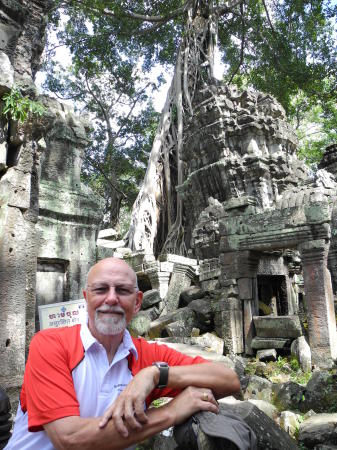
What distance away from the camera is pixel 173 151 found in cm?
1753

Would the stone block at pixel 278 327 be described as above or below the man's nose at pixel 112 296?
below

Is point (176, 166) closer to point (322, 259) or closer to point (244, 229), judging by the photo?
point (244, 229)

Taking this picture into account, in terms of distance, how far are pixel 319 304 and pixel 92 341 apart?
22.4ft

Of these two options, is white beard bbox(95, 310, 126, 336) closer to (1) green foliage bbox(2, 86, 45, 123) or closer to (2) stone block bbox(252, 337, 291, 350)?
(1) green foliage bbox(2, 86, 45, 123)

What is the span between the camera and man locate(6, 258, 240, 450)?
5.10 feet

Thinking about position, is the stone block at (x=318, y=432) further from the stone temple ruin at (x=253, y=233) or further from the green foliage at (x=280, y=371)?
the stone temple ruin at (x=253, y=233)

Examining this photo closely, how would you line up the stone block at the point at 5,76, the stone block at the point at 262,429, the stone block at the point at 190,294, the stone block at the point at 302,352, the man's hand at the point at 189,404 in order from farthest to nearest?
the stone block at the point at 190,294 < the stone block at the point at 302,352 < the stone block at the point at 5,76 < the stone block at the point at 262,429 < the man's hand at the point at 189,404

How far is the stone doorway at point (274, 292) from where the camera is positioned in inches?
437

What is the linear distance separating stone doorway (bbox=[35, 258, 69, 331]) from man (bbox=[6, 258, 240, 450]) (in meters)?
2.47

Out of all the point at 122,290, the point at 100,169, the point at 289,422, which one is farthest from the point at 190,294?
the point at 100,169

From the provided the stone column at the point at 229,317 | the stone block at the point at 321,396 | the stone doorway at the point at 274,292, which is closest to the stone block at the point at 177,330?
the stone column at the point at 229,317

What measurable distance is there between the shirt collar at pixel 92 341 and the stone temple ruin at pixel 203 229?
1788 mm

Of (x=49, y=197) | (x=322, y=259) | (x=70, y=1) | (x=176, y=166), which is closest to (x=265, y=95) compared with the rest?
(x=176, y=166)

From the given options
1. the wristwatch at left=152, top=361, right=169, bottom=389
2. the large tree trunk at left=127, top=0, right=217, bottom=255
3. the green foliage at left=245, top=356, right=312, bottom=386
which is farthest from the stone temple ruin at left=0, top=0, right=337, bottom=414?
the wristwatch at left=152, top=361, right=169, bottom=389
